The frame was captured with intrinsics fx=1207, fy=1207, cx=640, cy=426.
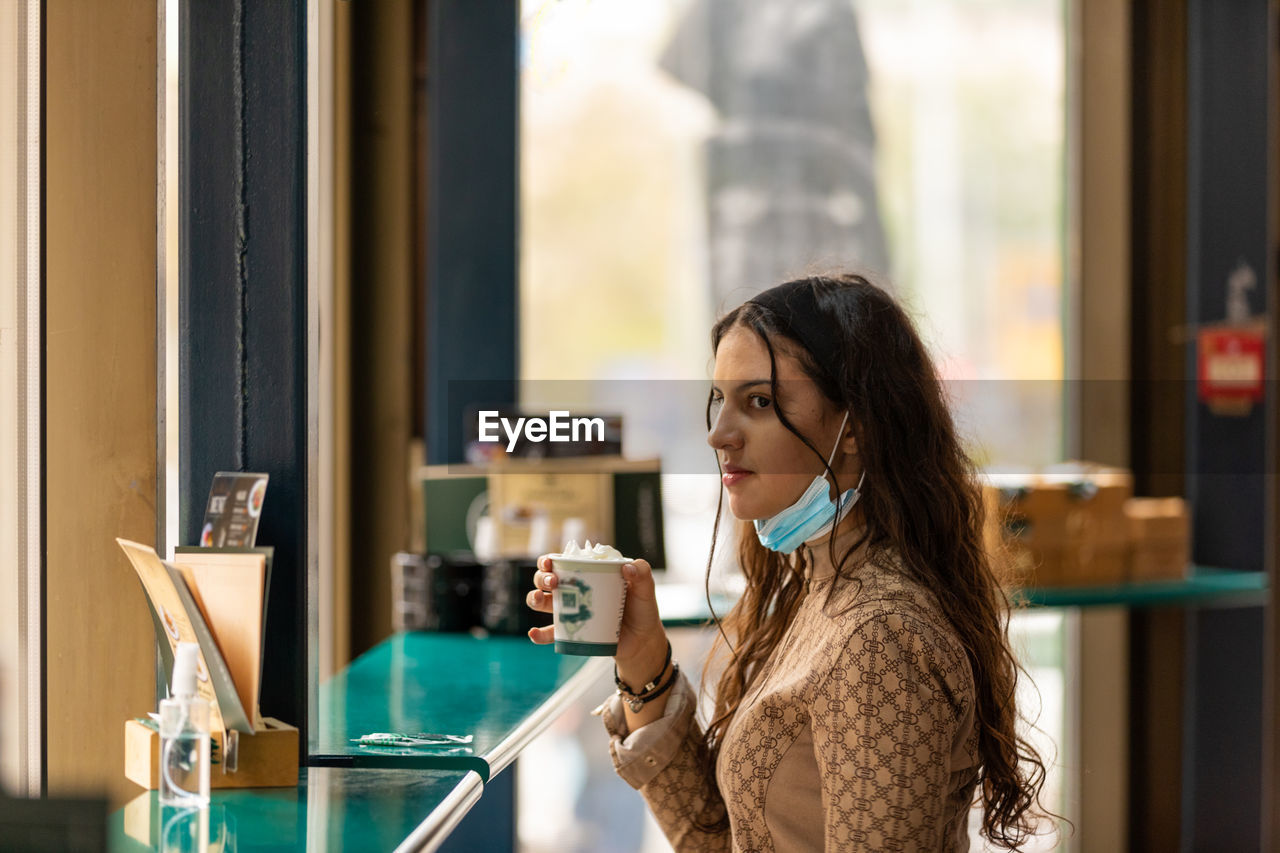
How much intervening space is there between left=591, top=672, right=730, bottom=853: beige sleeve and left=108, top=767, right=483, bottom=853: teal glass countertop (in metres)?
0.19

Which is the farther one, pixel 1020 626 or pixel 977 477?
pixel 1020 626

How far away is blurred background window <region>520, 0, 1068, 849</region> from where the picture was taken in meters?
3.65

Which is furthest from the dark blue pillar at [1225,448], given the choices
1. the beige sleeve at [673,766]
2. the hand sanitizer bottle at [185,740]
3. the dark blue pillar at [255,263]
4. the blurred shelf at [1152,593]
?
the hand sanitizer bottle at [185,740]

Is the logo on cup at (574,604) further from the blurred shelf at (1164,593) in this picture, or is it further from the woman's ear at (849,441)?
the blurred shelf at (1164,593)

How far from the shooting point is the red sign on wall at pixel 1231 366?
10.7ft

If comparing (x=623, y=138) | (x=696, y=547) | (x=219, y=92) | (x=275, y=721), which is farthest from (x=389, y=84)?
(x=275, y=721)

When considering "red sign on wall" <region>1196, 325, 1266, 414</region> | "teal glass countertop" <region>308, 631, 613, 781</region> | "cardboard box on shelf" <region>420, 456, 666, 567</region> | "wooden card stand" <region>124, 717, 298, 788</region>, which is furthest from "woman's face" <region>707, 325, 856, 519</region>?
"red sign on wall" <region>1196, 325, 1266, 414</region>

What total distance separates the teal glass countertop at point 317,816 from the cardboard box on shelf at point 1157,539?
2246mm

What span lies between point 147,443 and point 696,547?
136cm

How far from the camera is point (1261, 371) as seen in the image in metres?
3.26

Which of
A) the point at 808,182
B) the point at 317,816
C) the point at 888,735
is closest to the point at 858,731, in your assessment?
the point at 888,735

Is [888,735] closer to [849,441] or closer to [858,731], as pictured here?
[858,731]

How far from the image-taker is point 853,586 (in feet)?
4.11

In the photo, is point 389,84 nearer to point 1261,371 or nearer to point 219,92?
point 219,92
